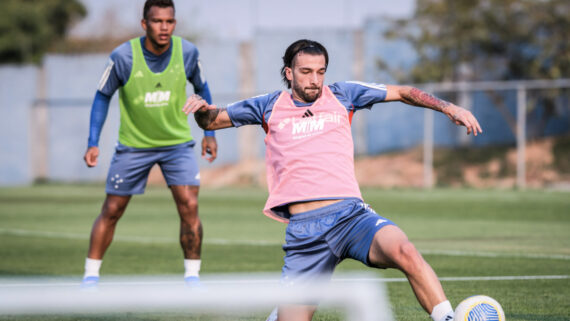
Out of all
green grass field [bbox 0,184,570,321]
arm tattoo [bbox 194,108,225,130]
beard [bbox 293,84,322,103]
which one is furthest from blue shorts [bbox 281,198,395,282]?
green grass field [bbox 0,184,570,321]

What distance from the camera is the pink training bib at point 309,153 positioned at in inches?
188

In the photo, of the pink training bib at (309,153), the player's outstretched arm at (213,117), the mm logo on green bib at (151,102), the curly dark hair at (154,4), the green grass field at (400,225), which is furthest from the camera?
the mm logo on green bib at (151,102)

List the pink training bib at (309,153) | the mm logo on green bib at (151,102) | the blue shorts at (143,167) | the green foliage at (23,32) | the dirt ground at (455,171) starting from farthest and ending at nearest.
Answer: the green foliage at (23,32), the dirt ground at (455,171), the blue shorts at (143,167), the mm logo on green bib at (151,102), the pink training bib at (309,153)

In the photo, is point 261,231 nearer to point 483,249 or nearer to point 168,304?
point 483,249

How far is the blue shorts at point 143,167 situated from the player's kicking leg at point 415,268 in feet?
10.8

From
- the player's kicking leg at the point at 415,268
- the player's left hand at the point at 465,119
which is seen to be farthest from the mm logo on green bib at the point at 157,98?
the player's kicking leg at the point at 415,268

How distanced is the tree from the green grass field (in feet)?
25.5

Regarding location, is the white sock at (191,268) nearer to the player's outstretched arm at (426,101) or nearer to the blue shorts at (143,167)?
the blue shorts at (143,167)

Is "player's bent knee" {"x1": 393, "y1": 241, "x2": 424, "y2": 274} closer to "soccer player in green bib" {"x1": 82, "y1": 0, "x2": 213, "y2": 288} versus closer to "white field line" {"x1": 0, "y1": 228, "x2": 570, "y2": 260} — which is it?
"soccer player in green bib" {"x1": 82, "y1": 0, "x2": 213, "y2": 288}

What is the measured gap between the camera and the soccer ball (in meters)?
3.95

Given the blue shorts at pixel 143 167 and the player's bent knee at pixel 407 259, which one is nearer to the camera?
the player's bent knee at pixel 407 259

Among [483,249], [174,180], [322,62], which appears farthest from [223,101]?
[322,62]

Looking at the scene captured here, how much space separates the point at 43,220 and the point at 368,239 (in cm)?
1267

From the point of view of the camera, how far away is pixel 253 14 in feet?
117
